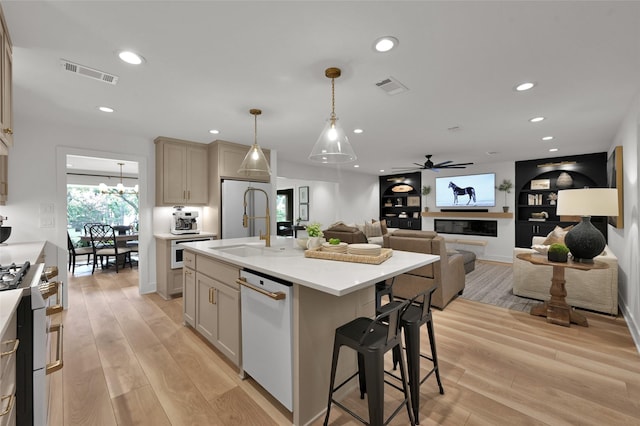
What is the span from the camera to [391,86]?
100 inches

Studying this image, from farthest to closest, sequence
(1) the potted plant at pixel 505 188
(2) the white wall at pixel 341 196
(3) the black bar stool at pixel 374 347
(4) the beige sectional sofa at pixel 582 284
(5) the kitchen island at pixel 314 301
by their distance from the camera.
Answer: (2) the white wall at pixel 341 196 < (1) the potted plant at pixel 505 188 < (4) the beige sectional sofa at pixel 582 284 < (5) the kitchen island at pixel 314 301 < (3) the black bar stool at pixel 374 347

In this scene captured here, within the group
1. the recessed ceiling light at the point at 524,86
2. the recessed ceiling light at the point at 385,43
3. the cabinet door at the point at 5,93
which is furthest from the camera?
the recessed ceiling light at the point at 524,86

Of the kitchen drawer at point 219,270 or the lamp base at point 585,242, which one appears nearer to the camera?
the kitchen drawer at point 219,270

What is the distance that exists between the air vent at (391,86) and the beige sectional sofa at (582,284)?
2876 mm

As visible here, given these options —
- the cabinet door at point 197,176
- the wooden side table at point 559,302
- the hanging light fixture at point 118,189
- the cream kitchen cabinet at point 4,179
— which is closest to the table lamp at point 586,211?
the wooden side table at point 559,302

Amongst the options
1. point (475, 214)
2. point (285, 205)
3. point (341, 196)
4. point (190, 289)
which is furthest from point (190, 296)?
point (285, 205)

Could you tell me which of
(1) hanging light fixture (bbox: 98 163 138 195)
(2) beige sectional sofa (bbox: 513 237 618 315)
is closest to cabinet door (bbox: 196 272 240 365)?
(2) beige sectional sofa (bbox: 513 237 618 315)

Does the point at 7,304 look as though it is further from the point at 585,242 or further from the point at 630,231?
the point at 630,231

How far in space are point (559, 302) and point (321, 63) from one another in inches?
139

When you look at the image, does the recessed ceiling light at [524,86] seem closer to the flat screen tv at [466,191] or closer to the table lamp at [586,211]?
the table lamp at [586,211]

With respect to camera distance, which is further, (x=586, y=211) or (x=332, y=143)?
(x=586, y=211)

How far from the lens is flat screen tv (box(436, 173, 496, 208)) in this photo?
7016mm

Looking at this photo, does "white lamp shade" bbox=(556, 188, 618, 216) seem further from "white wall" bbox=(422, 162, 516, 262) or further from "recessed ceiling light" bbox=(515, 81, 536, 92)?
"white wall" bbox=(422, 162, 516, 262)

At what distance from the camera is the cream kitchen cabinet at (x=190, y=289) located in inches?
110
